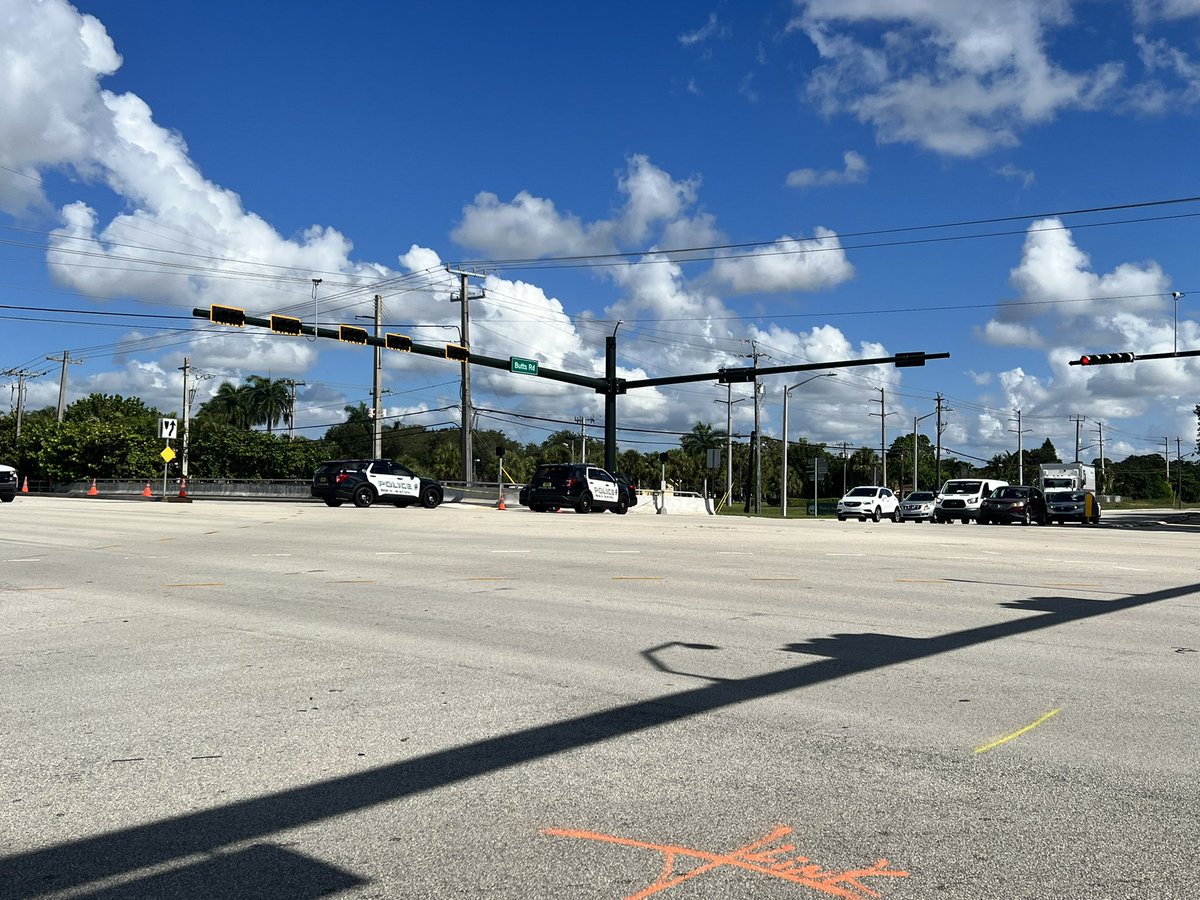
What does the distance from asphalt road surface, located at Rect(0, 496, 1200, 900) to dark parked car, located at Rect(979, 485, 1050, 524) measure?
94.1ft

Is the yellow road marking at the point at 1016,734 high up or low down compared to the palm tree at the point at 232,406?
down

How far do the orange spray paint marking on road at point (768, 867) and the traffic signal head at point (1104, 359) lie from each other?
33.5 meters

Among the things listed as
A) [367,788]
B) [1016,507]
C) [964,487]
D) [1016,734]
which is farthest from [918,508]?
[367,788]

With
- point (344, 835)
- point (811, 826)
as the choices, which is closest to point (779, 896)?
point (811, 826)

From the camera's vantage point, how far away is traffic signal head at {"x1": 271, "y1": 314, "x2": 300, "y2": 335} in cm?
3238

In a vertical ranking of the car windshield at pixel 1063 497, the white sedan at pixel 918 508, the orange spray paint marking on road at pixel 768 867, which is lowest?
the orange spray paint marking on road at pixel 768 867

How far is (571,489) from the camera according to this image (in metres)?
37.8

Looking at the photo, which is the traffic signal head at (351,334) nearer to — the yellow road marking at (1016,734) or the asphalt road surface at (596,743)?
the asphalt road surface at (596,743)

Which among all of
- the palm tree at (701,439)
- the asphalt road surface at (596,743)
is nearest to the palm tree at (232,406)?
the palm tree at (701,439)

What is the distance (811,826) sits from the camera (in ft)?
13.8

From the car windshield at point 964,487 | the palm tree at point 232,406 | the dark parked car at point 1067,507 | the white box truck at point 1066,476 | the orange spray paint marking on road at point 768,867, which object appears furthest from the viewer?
the palm tree at point 232,406

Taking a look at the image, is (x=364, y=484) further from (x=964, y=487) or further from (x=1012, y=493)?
(x=964, y=487)

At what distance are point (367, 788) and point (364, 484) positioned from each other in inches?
1318

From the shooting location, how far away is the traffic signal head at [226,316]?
3042cm
